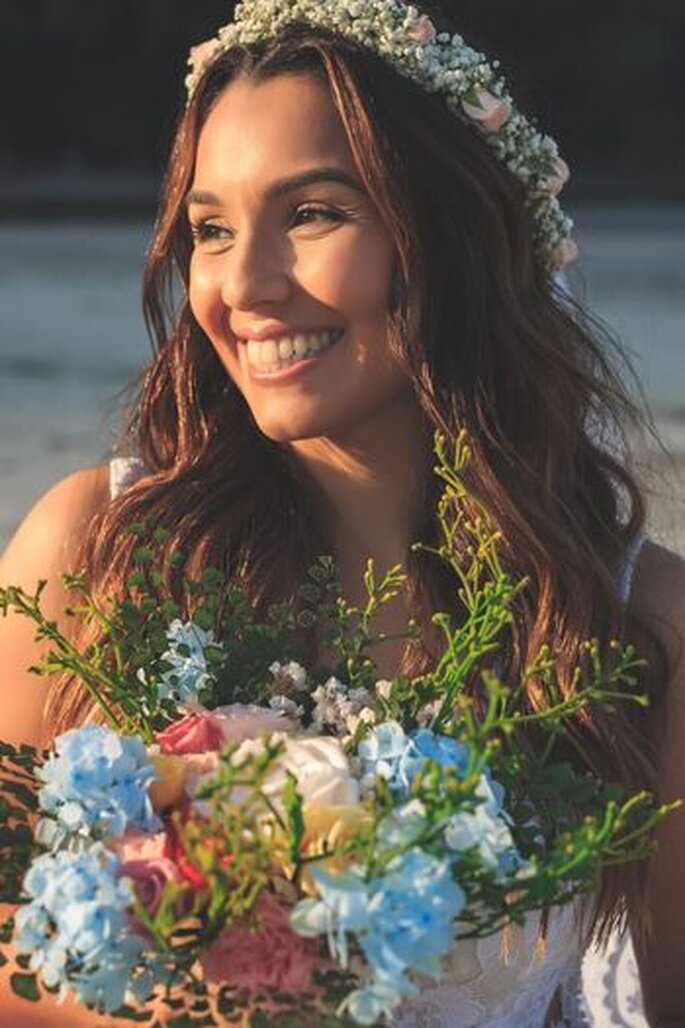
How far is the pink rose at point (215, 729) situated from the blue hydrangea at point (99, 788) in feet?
0.30

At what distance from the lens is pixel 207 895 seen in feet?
6.81

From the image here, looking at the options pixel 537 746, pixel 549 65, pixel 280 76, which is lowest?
pixel 537 746

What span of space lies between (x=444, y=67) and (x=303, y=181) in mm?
347

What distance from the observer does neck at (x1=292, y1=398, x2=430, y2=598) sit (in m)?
3.45

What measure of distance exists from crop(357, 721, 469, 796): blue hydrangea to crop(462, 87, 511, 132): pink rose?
4.35ft

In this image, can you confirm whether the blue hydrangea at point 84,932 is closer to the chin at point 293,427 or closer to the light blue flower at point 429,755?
the light blue flower at point 429,755

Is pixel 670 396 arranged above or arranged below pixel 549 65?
below

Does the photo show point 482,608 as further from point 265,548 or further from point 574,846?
point 265,548

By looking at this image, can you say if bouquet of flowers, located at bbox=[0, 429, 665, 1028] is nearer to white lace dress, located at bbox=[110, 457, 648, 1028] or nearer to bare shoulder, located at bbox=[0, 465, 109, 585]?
white lace dress, located at bbox=[110, 457, 648, 1028]

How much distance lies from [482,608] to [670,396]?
456 inches

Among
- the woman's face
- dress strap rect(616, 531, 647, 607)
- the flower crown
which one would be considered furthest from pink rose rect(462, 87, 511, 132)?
dress strap rect(616, 531, 647, 607)

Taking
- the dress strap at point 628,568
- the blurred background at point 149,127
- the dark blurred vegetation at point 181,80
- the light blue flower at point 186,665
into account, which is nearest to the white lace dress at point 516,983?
the dress strap at point 628,568

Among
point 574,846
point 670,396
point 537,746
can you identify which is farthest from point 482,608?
point 670,396

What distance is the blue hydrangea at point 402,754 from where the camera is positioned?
2.17 m
